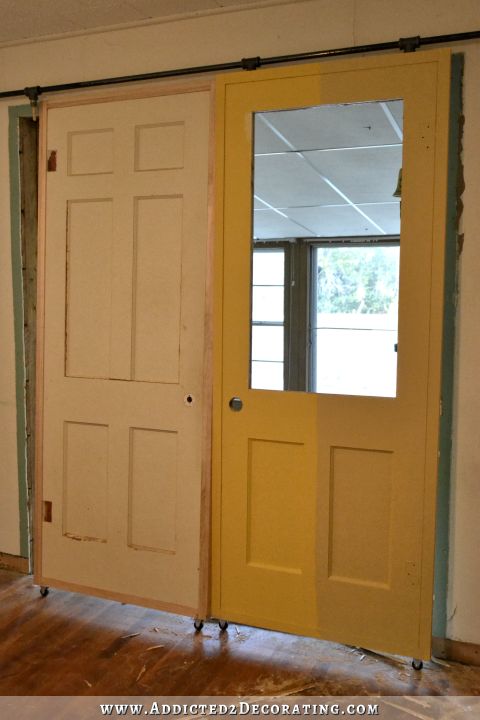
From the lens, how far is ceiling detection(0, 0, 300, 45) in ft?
9.11

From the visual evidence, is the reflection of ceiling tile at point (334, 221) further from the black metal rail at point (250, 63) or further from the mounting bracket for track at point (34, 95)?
the mounting bracket for track at point (34, 95)

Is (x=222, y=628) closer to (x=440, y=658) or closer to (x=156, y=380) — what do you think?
(x=440, y=658)

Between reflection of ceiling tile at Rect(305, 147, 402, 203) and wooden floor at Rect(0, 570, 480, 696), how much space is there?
179 cm

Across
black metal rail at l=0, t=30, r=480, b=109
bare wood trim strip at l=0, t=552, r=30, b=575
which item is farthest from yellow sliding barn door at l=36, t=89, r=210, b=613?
bare wood trim strip at l=0, t=552, r=30, b=575

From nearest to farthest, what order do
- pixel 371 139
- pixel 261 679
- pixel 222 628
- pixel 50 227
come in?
pixel 261 679, pixel 371 139, pixel 222 628, pixel 50 227

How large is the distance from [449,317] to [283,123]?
1.01m

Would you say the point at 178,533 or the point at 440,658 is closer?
the point at 440,658

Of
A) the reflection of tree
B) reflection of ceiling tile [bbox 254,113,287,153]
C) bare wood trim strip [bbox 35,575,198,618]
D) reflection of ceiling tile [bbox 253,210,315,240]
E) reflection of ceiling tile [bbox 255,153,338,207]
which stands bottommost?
bare wood trim strip [bbox 35,575,198,618]

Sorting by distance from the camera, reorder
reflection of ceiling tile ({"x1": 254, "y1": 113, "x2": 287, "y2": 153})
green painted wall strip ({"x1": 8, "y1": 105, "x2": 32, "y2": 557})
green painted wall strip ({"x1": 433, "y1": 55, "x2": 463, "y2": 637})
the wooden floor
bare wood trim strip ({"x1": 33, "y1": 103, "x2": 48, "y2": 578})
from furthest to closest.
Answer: green painted wall strip ({"x1": 8, "y1": 105, "x2": 32, "y2": 557}), bare wood trim strip ({"x1": 33, "y1": 103, "x2": 48, "y2": 578}), reflection of ceiling tile ({"x1": 254, "y1": 113, "x2": 287, "y2": 153}), green painted wall strip ({"x1": 433, "y1": 55, "x2": 463, "y2": 637}), the wooden floor

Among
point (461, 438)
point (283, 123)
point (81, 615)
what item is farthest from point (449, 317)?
point (81, 615)

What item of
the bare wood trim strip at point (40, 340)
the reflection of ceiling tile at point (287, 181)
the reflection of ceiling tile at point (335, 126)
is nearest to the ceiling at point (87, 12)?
the bare wood trim strip at point (40, 340)

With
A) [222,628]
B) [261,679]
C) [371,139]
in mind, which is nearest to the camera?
[261,679]

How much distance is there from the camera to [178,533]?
2.92 meters

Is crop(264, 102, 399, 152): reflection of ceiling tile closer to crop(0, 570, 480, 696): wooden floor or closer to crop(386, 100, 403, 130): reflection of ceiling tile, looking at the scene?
crop(386, 100, 403, 130): reflection of ceiling tile
